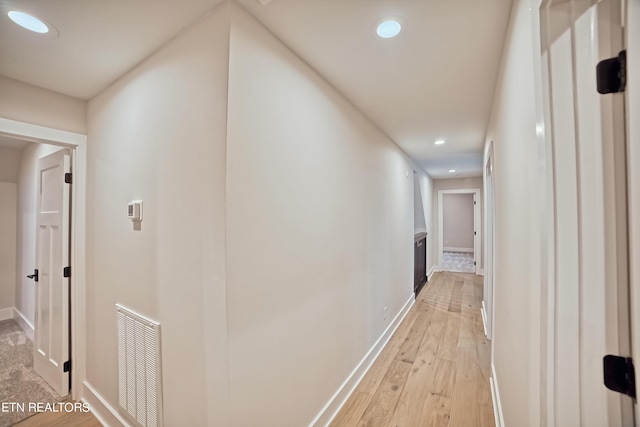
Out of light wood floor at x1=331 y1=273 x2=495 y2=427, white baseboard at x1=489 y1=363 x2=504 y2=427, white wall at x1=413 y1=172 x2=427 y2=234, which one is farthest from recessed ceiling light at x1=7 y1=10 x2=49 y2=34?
white wall at x1=413 y1=172 x2=427 y2=234

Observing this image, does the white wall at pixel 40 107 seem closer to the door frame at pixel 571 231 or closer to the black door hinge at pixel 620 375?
the door frame at pixel 571 231

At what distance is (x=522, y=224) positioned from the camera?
1.11m

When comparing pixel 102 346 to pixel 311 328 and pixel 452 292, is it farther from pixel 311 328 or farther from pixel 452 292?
pixel 452 292

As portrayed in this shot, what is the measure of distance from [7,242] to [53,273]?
2803 millimetres

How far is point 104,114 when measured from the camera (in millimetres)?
1868

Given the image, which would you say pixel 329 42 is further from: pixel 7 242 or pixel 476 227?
pixel 476 227

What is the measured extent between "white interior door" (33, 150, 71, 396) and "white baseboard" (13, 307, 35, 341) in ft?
4.41

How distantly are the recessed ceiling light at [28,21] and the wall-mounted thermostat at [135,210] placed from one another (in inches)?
37.4

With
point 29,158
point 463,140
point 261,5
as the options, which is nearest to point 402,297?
point 463,140

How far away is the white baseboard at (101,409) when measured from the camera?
171cm

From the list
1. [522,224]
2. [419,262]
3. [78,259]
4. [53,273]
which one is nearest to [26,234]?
[53,273]

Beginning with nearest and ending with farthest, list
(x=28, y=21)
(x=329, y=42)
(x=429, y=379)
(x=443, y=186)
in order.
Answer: (x=28, y=21) < (x=329, y=42) < (x=429, y=379) < (x=443, y=186)

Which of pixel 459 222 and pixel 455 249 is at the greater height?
pixel 459 222

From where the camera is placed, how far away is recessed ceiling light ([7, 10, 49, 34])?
1.19 m
